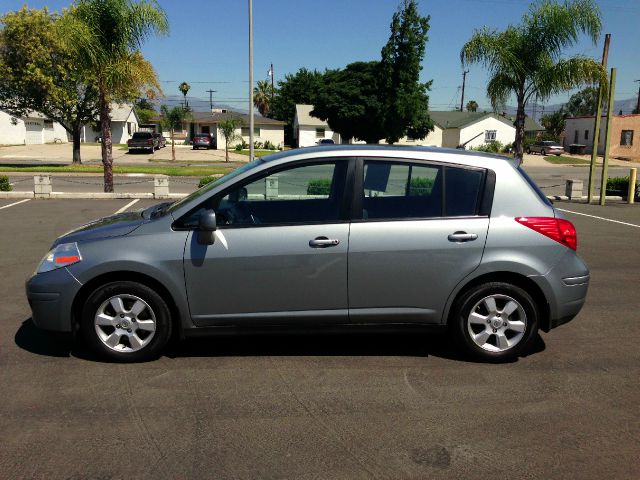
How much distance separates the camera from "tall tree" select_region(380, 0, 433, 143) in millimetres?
48656

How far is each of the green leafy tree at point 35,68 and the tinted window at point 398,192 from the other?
26559mm

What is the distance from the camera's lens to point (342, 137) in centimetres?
5547

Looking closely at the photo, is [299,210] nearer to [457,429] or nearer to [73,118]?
[457,429]

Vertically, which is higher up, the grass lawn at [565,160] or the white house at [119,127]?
the white house at [119,127]

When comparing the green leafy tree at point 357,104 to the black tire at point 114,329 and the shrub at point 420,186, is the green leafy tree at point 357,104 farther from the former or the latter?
the black tire at point 114,329

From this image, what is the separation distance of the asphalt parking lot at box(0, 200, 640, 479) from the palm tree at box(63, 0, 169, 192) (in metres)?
12.1

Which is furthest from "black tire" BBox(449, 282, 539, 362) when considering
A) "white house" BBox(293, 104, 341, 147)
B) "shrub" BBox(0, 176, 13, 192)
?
"white house" BBox(293, 104, 341, 147)

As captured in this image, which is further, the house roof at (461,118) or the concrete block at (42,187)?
the house roof at (461,118)

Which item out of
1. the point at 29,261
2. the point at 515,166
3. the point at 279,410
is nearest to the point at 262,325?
the point at 279,410

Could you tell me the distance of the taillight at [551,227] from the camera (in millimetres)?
4781

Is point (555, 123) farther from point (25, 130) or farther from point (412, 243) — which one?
point (412, 243)

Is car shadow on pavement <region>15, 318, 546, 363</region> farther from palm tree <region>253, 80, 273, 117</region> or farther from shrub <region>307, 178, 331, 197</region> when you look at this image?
palm tree <region>253, 80, 273, 117</region>

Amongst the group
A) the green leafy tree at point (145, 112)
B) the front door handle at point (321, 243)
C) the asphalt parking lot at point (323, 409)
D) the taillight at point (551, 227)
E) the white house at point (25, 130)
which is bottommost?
the asphalt parking lot at point (323, 409)

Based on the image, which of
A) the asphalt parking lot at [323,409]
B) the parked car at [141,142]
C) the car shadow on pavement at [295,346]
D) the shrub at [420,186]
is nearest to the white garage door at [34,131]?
the parked car at [141,142]
